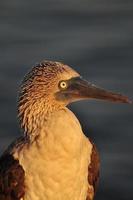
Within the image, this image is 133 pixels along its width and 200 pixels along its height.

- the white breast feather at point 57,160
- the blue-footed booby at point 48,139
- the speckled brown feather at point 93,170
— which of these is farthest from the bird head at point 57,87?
the speckled brown feather at point 93,170

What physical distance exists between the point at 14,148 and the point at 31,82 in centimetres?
52

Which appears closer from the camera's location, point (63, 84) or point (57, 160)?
point (63, 84)

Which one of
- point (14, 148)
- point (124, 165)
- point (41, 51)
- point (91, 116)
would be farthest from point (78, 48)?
point (14, 148)

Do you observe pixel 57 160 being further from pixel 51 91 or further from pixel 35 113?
pixel 51 91

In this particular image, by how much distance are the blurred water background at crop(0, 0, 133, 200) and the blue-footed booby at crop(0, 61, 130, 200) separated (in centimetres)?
200

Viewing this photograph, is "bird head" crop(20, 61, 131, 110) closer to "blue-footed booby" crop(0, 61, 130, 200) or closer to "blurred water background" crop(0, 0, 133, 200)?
"blue-footed booby" crop(0, 61, 130, 200)

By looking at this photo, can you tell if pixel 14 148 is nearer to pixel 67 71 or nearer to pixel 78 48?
pixel 67 71

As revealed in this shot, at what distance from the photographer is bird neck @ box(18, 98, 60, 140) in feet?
24.7

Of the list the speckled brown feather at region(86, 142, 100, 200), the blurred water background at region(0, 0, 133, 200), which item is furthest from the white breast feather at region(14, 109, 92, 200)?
the blurred water background at region(0, 0, 133, 200)

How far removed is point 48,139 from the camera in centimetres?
753

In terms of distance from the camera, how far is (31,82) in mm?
7527

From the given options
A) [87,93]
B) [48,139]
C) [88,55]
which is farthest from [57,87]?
[88,55]

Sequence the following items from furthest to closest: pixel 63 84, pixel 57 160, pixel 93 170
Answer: pixel 93 170
pixel 57 160
pixel 63 84

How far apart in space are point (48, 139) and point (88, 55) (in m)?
4.29
